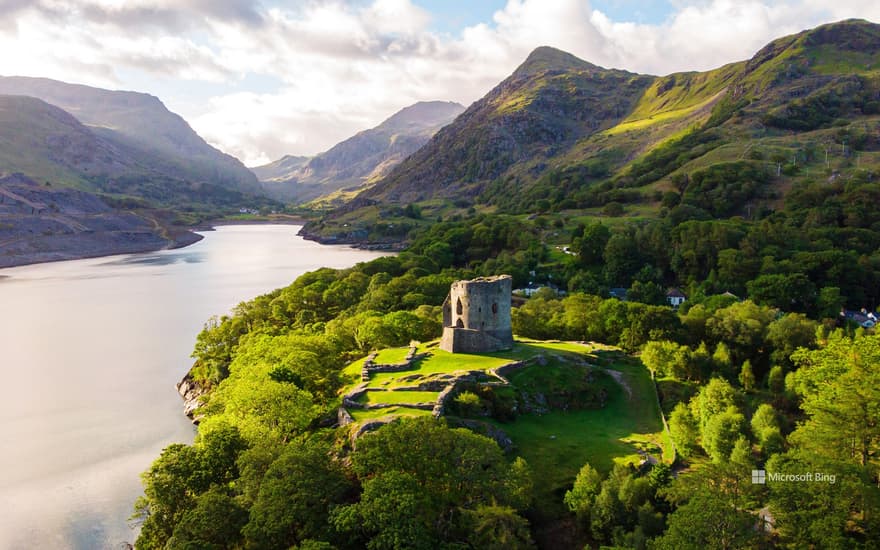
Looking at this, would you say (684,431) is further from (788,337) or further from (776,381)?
(788,337)

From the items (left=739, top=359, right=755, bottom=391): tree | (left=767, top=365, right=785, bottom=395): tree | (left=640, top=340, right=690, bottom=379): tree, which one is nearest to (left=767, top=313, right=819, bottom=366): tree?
(left=767, top=365, right=785, bottom=395): tree

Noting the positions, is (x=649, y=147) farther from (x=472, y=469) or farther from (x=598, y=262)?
(x=472, y=469)

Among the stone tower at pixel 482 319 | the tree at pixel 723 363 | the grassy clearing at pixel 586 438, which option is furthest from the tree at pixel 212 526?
the tree at pixel 723 363

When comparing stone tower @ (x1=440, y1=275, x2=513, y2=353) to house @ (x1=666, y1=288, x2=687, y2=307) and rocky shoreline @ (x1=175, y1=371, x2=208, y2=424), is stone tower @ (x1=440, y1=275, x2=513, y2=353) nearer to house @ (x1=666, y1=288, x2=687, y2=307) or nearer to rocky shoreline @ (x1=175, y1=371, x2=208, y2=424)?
rocky shoreline @ (x1=175, y1=371, x2=208, y2=424)

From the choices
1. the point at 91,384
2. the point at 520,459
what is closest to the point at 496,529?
the point at 520,459

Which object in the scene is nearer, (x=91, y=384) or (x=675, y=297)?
(x=91, y=384)
